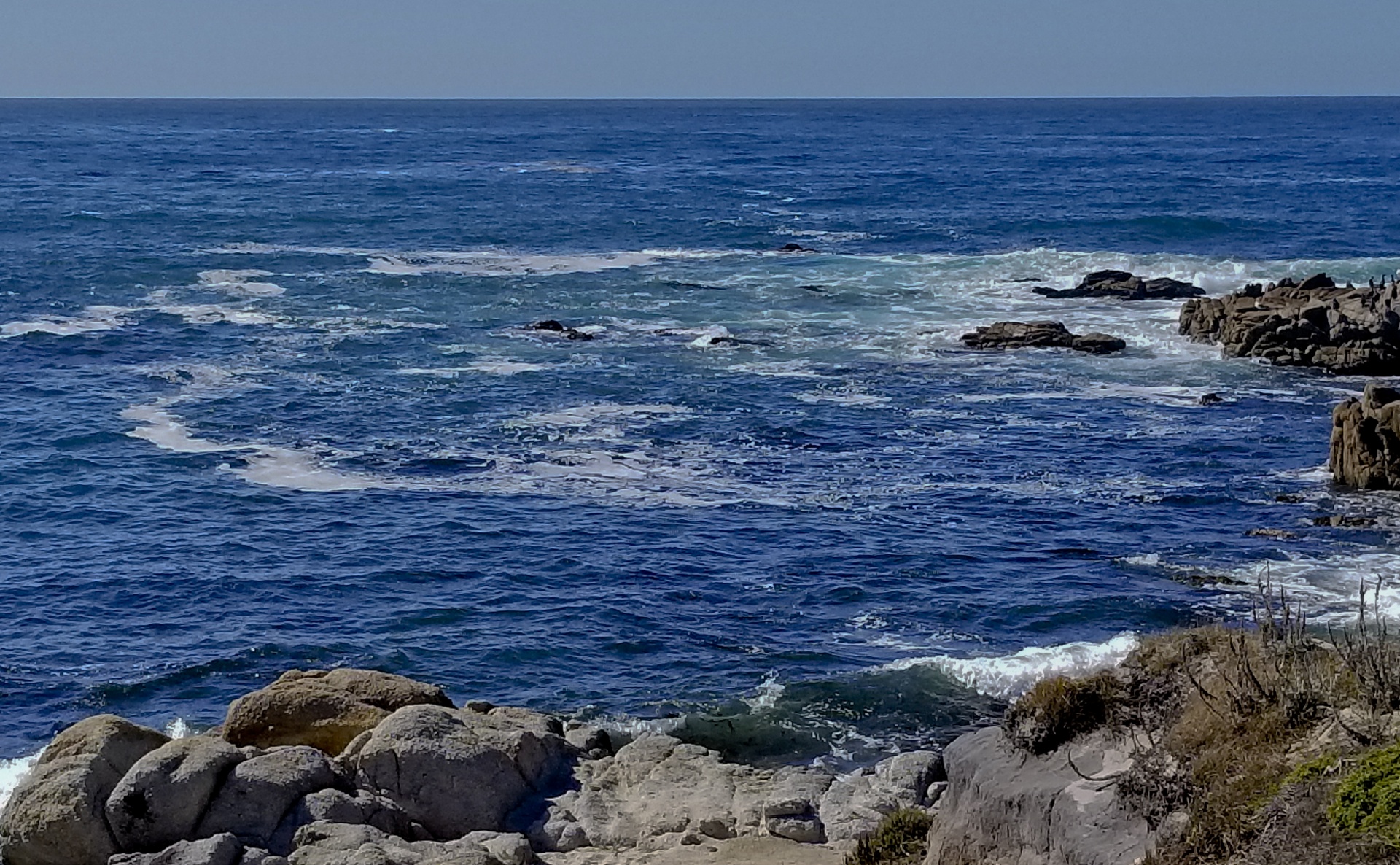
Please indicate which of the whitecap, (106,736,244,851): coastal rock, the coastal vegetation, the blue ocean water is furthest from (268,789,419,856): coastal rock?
the whitecap

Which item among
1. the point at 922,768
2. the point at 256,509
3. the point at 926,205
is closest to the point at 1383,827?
the point at 922,768

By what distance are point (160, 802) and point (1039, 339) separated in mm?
34501

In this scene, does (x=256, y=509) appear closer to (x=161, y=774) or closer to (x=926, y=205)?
(x=161, y=774)

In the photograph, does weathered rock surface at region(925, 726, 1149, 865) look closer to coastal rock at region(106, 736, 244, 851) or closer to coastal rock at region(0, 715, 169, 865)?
coastal rock at region(106, 736, 244, 851)

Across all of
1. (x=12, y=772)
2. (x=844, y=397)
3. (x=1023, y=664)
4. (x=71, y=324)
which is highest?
(x=71, y=324)

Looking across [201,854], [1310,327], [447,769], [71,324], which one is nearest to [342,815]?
[447,769]

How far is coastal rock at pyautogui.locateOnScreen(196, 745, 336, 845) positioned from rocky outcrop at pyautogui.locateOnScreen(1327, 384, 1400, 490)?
857 inches

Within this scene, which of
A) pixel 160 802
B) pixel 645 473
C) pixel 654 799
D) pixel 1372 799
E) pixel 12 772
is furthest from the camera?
pixel 645 473

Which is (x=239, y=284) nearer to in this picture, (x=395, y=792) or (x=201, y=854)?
(x=395, y=792)

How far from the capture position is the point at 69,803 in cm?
1625

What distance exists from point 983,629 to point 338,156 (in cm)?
11888

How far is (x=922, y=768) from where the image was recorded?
1808 centimetres

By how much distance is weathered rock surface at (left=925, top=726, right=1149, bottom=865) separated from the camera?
11375 millimetres

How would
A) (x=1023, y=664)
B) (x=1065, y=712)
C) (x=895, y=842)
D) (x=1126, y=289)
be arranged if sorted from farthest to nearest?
(x=1126, y=289)
(x=1023, y=664)
(x=895, y=842)
(x=1065, y=712)
